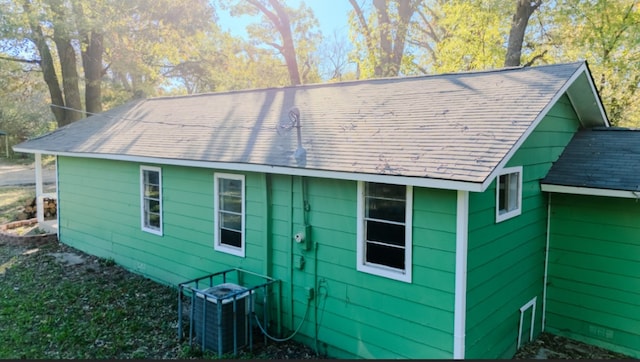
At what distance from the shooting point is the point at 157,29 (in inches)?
845

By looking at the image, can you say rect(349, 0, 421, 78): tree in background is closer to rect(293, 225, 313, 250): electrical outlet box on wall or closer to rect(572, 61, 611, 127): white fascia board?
rect(572, 61, 611, 127): white fascia board

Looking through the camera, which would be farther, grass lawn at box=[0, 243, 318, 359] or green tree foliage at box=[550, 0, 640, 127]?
green tree foliage at box=[550, 0, 640, 127]

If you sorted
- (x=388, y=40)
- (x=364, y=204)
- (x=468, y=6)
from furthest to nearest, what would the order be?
(x=388, y=40) < (x=468, y=6) < (x=364, y=204)

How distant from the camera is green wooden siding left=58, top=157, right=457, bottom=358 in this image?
15.4 ft

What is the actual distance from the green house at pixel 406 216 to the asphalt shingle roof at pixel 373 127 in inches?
1.2

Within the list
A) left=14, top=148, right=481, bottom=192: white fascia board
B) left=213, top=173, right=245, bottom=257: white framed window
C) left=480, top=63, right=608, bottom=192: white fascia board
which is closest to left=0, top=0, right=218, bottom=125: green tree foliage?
left=14, top=148, right=481, bottom=192: white fascia board

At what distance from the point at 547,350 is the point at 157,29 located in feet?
70.2

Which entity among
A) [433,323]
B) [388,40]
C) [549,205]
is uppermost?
[388,40]

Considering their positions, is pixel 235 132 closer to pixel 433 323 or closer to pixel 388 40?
pixel 433 323

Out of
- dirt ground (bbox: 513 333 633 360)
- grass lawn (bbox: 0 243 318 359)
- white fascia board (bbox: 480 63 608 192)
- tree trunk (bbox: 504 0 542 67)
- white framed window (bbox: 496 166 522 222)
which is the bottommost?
dirt ground (bbox: 513 333 633 360)

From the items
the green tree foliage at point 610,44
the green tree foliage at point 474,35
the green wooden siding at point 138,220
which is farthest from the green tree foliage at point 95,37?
the green tree foliage at point 610,44

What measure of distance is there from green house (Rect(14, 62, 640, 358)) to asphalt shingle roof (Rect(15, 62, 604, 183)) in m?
0.03

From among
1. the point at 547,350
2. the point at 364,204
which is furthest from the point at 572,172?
the point at 364,204

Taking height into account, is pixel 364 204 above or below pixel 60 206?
above
